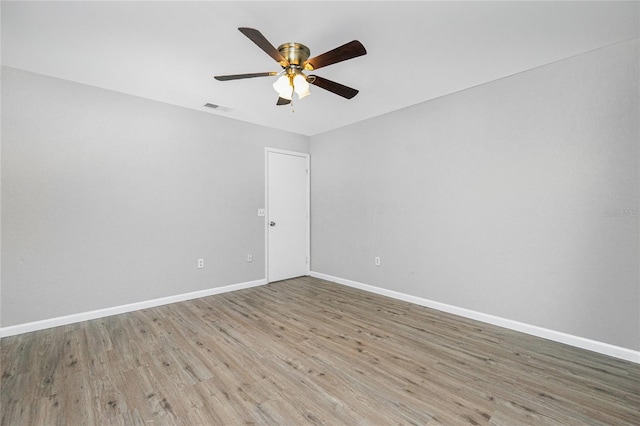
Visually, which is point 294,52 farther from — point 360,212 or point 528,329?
point 528,329

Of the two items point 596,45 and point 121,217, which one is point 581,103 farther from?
point 121,217

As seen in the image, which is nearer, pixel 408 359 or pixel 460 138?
pixel 408 359

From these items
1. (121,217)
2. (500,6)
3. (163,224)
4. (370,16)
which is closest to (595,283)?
(500,6)

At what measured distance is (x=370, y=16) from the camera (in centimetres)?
200

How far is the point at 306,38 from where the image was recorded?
2244mm

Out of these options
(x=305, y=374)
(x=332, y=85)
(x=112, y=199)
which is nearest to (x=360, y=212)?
(x=332, y=85)

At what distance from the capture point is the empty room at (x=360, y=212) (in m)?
1.91

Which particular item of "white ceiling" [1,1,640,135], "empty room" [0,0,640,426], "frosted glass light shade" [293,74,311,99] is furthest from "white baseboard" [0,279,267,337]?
"frosted glass light shade" [293,74,311,99]

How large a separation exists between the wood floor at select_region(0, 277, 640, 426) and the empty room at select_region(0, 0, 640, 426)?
0.02 m

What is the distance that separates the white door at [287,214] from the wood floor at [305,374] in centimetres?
166

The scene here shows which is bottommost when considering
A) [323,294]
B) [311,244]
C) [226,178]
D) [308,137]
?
[323,294]

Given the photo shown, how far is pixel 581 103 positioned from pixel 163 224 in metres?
4.60

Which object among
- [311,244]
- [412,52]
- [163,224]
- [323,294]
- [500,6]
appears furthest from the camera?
[311,244]

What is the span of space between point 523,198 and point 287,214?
333cm
